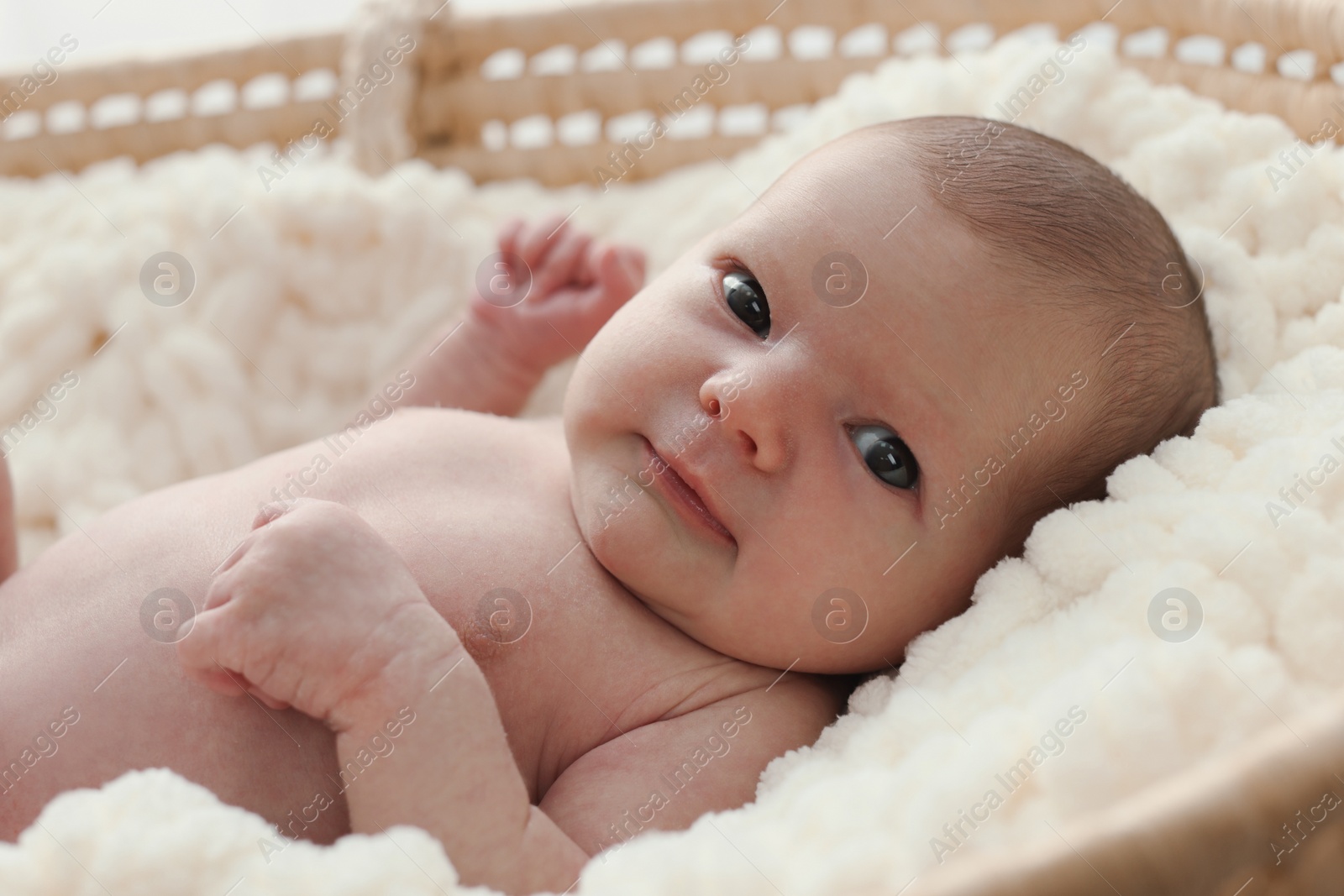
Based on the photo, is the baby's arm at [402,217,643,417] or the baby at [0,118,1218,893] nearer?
the baby at [0,118,1218,893]

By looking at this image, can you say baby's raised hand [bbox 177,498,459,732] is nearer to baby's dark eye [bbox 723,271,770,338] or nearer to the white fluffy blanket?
the white fluffy blanket

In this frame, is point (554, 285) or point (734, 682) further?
point (554, 285)

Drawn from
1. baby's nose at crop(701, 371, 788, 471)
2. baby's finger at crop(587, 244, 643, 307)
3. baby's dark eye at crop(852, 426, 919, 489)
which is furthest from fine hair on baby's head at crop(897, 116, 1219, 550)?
baby's finger at crop(587, 244, 643, 307)

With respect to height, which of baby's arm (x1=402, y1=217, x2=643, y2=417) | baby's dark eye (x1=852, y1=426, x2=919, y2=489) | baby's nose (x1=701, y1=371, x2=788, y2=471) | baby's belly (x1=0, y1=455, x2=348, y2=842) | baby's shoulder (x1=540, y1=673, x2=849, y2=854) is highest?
baby's nose (x1=701, y1=371, x2=788, y2=471)

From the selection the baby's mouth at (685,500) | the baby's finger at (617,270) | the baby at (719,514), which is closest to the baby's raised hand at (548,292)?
the baby's finger at (617,270)

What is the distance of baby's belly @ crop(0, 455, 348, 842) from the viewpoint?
2.81 feet

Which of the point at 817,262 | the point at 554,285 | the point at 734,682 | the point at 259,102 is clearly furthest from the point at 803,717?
the point at 259,102

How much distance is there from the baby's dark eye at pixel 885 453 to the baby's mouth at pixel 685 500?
129 mm

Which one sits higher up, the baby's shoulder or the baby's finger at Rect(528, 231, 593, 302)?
the baby's finger at Rect(528, 231, 593, 302)

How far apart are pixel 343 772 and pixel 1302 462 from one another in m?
0.72

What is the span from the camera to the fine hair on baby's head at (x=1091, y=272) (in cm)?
94

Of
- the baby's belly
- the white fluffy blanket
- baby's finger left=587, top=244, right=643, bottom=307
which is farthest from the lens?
baby's finger left=587, top=244, right=643, bottom=307

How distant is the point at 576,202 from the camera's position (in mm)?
1611

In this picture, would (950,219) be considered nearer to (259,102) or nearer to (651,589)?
(651,589)
